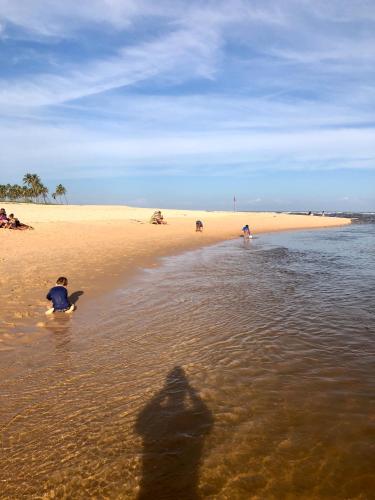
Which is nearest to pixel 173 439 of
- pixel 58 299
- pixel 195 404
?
pixel 195 404

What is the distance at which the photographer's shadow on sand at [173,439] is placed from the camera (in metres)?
3.98

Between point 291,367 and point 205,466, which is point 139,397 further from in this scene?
point 291,367

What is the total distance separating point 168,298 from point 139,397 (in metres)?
6.36

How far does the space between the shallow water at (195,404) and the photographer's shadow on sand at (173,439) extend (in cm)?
2

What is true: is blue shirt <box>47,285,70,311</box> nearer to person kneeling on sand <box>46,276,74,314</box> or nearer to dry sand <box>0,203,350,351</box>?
person kneeling on sand <box>46,276,74,314</box>

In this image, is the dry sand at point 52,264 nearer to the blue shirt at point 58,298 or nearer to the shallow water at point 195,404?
the blue shirt at point 58,298

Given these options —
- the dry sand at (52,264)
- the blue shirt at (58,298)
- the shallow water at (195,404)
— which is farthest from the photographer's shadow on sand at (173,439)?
the blue shirt at (58,298)

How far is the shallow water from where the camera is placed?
13.4 feet

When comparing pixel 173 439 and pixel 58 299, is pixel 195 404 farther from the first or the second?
pixel 58 299

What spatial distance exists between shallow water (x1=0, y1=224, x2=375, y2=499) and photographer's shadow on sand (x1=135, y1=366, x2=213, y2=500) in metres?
0.02

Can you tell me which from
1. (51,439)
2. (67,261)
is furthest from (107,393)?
(67,261)

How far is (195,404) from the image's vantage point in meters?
5.66

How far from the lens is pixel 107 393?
19.7ft

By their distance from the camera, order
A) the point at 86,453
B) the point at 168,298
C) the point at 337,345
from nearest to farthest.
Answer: the point at 86,453, the point at 337,345, the point at 168,298
